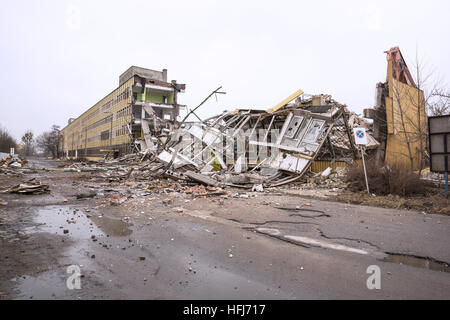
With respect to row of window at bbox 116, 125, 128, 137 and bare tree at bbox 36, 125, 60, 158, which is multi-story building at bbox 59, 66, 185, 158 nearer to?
row of window at bbox 116, 125, 128, 137

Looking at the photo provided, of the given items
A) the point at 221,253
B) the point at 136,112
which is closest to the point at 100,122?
the point at 136,112

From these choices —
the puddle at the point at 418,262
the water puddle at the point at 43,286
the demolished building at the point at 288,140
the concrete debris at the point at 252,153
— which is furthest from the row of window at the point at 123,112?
the puddle at the point at 418,262

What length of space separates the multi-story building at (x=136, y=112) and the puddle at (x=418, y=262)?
27926mm

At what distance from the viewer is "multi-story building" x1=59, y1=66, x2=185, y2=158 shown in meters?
33.3

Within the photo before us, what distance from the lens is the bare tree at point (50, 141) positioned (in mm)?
89438

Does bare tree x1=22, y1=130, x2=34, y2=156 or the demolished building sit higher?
bare tree x1=22, y1=130, x2=34, y2=156

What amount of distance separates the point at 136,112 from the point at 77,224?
36.2 meters

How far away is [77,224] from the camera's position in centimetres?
498

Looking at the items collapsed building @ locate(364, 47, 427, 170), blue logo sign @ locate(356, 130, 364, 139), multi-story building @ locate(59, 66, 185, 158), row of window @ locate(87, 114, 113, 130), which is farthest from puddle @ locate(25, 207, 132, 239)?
row of window @ locate(87, 114, 113, 130)

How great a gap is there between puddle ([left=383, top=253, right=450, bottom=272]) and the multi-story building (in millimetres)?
27926

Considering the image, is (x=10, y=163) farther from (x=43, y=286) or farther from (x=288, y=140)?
(x=43, y=286)

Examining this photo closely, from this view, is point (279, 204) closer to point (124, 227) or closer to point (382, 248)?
point (382, 248)

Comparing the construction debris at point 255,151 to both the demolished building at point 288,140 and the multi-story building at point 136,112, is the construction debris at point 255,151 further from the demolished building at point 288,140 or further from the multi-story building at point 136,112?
the multi-story building at point 136,112
